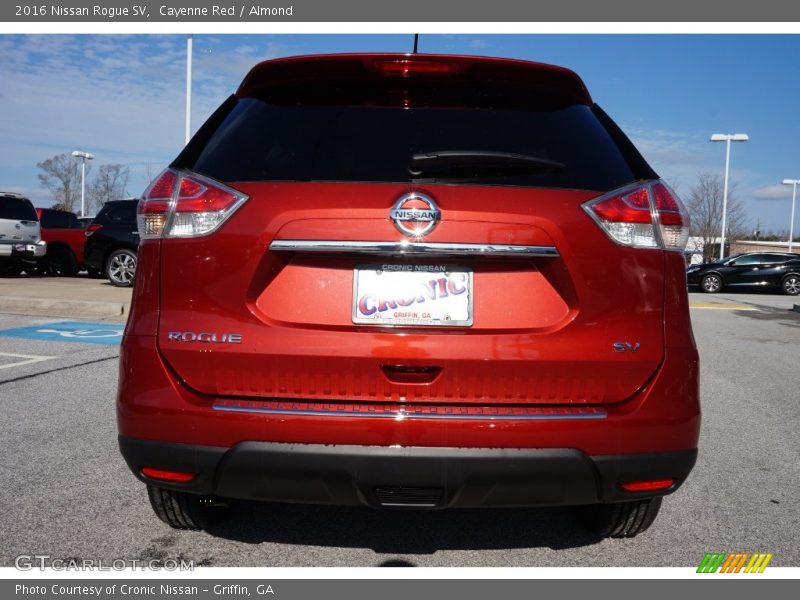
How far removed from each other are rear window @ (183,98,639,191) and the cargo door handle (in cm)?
59

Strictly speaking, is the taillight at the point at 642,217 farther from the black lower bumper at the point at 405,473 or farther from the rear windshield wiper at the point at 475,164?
the black lower bumper at the point at 405,473

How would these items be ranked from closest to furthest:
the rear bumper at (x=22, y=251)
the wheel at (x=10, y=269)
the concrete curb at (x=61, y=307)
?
the concrete curb at (x=61, y=307) → the rear bumper at (x=22, y=251) → the wheel at (x=10, y=269)

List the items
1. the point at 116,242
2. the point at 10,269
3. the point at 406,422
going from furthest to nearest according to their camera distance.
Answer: the point at 10,269 → the point at 116,242 → the point at 406,422

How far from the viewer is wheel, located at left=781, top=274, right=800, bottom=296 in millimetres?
21922

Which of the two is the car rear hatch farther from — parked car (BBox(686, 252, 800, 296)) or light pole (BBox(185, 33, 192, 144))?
parked car (BBox(686, 252, 800, 296))

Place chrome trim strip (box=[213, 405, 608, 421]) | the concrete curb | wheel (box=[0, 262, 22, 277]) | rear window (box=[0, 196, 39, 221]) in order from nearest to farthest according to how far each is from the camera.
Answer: chrome trim strip (box=[213, 405, 608, 421]), the concrete curb, rear window (box=[0, 196, 39, 221]), wheel (box=[0, 262, 22, 277])

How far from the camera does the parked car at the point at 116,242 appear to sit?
1362 centimetres

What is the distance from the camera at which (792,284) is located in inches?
864

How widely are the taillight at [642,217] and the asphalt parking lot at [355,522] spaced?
1241mm

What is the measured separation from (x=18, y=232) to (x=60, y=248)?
5.20 ft

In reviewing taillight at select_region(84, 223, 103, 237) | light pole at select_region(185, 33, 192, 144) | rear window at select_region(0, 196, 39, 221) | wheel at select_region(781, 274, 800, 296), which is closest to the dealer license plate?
taillight at select_region(84, 223, 103, 237)

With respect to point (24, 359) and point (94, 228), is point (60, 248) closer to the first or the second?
point (94, 228)

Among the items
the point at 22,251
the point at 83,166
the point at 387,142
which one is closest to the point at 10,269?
the point at 22,251

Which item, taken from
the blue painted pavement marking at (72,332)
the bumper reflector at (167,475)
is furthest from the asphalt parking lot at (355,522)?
the blue painted pavement marking at (72,332)
